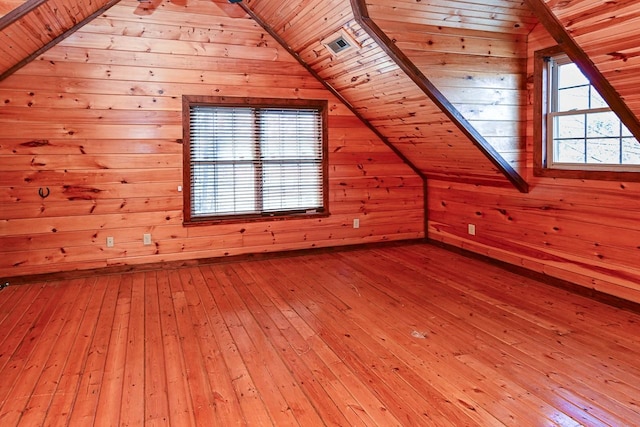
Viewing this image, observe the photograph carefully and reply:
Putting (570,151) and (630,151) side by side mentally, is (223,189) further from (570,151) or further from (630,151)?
(630,151)

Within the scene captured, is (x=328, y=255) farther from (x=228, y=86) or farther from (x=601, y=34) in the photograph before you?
(x=601, y=34)

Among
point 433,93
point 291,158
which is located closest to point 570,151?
point 433,93

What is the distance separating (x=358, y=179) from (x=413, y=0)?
2.41m

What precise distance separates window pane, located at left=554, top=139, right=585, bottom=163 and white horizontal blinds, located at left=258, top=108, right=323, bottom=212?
2.44m

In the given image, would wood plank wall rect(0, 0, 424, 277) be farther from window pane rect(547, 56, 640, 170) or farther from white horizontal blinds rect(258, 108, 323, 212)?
window pane rect(547, 56, 640, 170)

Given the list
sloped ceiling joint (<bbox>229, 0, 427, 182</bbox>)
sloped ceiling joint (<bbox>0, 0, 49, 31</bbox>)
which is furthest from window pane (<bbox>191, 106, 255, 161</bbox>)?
sloped ceiling joint (<bbox>0, 0, 49, 31</bbox>)

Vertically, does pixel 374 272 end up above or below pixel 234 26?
below

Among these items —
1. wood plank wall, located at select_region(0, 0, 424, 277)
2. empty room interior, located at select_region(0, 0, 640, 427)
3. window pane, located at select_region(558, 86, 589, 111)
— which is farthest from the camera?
wood plank wall, located at select_region(0, 0, 424, 277)

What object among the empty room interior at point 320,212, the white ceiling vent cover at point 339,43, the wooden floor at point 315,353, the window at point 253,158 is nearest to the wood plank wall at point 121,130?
the empty room interior at point 320,212

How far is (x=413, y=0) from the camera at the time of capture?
3326 millimetres

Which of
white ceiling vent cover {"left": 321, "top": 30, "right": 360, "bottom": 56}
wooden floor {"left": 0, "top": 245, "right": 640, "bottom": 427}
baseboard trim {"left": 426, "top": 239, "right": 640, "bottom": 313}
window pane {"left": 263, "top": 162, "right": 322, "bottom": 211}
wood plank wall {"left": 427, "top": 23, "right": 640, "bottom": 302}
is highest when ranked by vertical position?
white ceiling vent cover {"left": 321, "top": 30, "right": 360, "bottom": 56}

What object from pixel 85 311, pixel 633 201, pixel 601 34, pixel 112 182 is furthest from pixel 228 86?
pixel 633 201

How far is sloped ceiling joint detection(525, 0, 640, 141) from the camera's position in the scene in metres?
2.31

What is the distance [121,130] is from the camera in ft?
14.5
